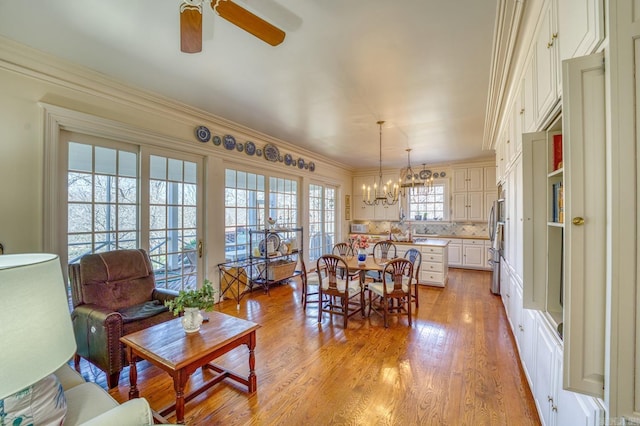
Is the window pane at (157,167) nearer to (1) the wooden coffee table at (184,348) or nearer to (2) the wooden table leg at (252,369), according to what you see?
(1) the wooden coffee table at (184,348)

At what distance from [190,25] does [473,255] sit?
695 centimetres

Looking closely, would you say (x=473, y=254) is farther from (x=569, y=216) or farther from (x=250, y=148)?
(x=569, y=216)

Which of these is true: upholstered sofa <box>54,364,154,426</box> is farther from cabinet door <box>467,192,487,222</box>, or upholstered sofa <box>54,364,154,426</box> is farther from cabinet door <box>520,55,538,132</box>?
cabinet door <box>467,192,487,222</box>

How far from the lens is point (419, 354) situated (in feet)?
8.85

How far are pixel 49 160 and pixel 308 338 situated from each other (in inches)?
120

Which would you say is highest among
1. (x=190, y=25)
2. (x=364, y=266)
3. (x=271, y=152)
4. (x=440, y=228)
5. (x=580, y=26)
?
(x=271, y=152)

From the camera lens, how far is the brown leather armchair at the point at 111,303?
2.16m

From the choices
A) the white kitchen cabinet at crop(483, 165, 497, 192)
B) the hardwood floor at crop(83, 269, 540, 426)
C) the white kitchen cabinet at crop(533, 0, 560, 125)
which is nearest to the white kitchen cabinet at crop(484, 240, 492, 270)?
the white kitchen cabinet at crop(483, 165, 497, 192)

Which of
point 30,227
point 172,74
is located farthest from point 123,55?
point 30,227

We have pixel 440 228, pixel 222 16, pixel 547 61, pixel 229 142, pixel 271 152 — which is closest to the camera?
pixel 222 16

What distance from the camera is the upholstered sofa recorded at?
1.05 m

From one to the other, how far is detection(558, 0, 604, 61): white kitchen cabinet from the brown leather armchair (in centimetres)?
322

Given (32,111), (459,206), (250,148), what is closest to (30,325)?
(32,111)

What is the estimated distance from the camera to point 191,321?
204 centimetres
